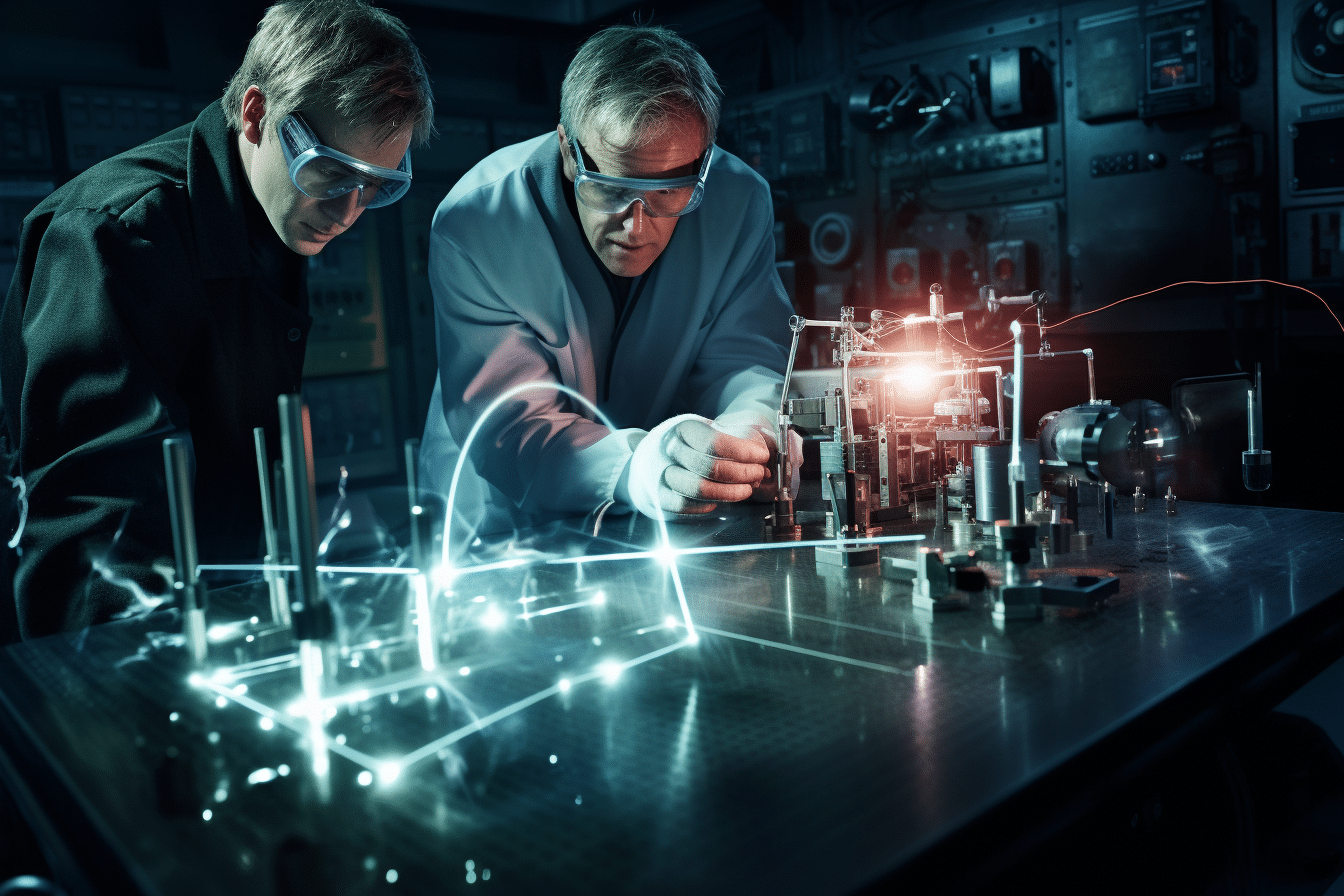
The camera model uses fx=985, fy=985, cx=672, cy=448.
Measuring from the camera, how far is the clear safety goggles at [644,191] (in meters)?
1.92

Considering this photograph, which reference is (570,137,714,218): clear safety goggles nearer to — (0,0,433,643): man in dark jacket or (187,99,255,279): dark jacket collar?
(0,0,433,643): man in dark jacket

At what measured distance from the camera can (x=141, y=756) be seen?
88cm

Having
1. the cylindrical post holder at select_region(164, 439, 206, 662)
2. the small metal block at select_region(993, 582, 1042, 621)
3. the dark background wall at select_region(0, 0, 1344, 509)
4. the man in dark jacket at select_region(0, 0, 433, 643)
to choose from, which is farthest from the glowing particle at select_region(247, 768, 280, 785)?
the dark background wall at select_region(0, 0, 1344, 509)

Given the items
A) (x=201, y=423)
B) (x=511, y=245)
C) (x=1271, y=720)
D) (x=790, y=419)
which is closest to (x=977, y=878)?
(x=1271, y=720)

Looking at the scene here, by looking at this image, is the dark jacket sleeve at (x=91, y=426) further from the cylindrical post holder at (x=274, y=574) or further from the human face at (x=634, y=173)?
the human face at (x=634, y=173)

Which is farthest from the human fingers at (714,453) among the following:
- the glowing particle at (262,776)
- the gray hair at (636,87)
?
the glowing particle at (262,776)

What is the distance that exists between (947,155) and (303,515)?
162 inches

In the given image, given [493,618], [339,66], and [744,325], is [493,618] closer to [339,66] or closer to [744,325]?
[339,66]

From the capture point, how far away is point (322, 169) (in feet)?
5.71

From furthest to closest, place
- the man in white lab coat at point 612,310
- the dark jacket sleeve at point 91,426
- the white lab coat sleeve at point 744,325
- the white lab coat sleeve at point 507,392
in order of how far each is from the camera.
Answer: the white lab coat sleeve at point 744,325 < the white lab coat sleeve at point 507,392 < the man in white lab coat at point 612,310 < the dark jacket sleeve at point 91,426

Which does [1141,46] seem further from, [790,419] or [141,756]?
[141,756]

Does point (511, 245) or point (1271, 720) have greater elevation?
point (511, 245)

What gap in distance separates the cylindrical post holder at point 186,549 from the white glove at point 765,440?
1.04 meters

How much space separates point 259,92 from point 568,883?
1632 millimetres
